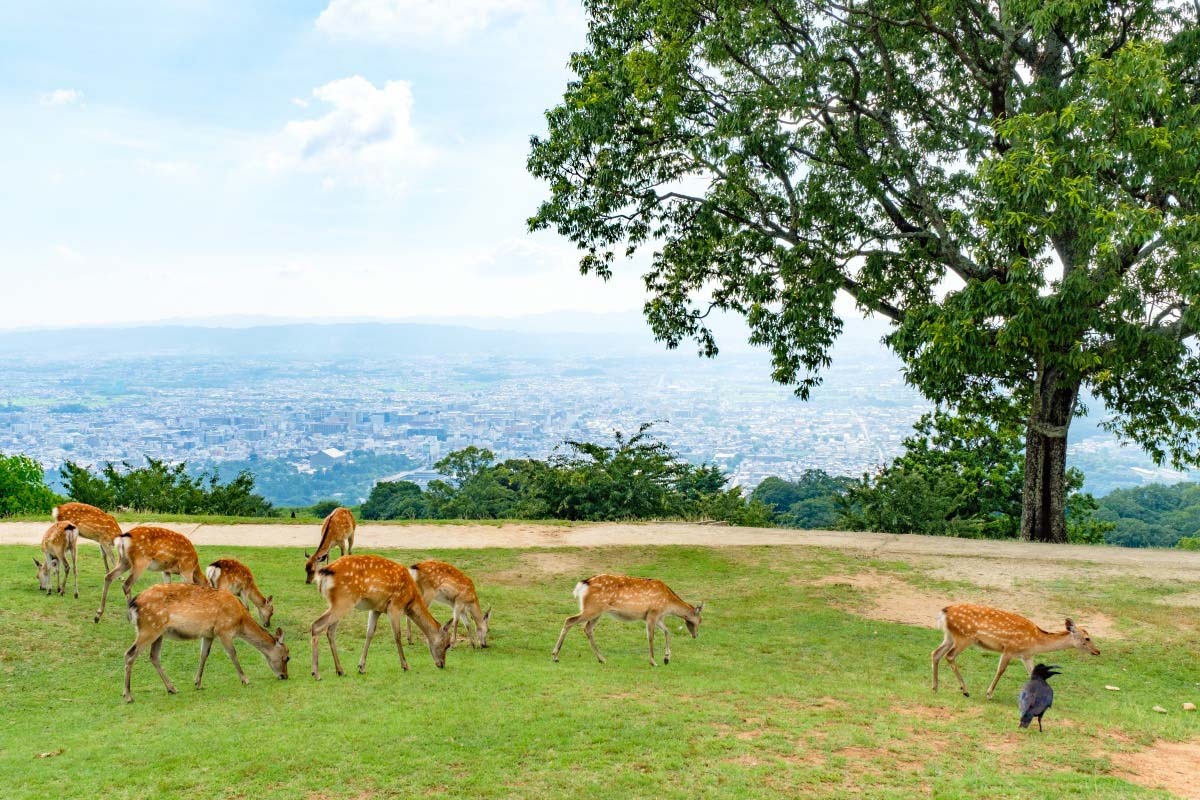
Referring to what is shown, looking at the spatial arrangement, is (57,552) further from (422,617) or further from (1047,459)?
(1047,459)

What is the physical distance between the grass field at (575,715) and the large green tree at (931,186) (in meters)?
6.42

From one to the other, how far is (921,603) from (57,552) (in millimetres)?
13050

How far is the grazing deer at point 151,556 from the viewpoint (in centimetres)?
1120

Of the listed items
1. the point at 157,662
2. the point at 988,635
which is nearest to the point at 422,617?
the point at 157,662

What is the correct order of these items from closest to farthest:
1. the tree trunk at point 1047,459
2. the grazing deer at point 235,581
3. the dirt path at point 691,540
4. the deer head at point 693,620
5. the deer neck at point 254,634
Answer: the deer neck at point 254,634 < the grazing deer at point 235,581 < the deer head at point 693,620 < the dirt path at point 691,540 < the tree trunk at point 1047,459

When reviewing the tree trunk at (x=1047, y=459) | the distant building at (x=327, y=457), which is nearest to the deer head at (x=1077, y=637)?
the tree trunk at (x=1047, y=459)

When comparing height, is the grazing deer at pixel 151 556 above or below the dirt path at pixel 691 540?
above

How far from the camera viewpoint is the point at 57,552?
1228cm

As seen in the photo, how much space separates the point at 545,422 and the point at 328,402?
4598cm

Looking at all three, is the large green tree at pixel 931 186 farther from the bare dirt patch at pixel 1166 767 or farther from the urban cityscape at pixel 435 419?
the urban cityscape at pixel 435 419

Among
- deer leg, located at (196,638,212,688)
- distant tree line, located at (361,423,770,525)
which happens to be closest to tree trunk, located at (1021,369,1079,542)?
distant tree line, located at (361,423,770,525)

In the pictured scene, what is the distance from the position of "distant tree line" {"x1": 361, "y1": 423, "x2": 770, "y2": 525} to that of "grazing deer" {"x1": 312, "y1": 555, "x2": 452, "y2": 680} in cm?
1489

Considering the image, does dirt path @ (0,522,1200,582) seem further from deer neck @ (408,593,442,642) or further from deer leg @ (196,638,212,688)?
deer leg @ (196,638,212,688)

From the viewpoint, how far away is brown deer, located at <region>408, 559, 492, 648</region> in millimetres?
11008
